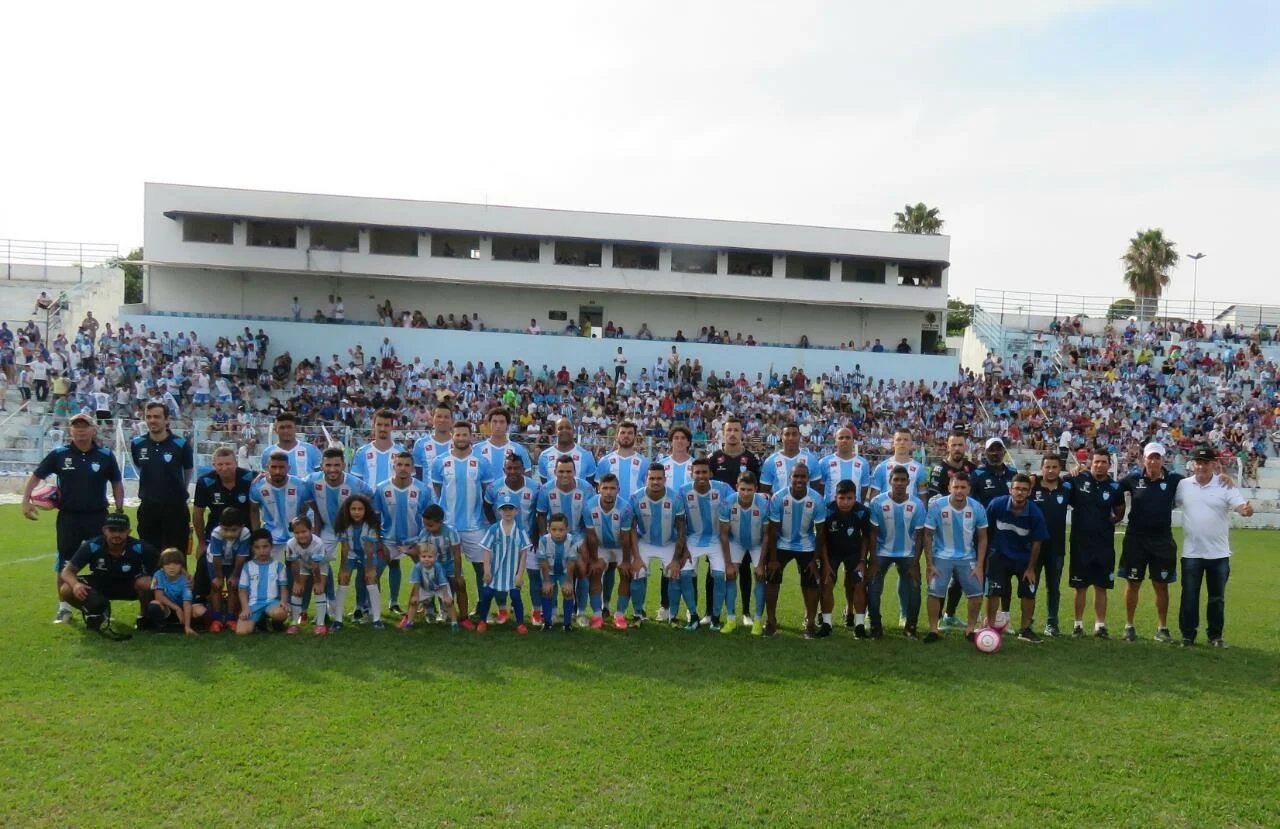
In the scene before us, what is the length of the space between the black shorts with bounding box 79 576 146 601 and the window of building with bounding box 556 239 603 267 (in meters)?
28.0

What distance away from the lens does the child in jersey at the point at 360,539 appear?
28.8 feet

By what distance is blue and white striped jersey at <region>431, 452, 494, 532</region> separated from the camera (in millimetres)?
9344

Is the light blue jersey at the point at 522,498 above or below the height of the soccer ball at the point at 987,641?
above

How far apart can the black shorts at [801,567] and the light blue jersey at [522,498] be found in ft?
8.09

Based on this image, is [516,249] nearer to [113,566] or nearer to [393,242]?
[393,242]

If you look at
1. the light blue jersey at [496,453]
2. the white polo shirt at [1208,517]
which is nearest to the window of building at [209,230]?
the light blue jersey at [496,453]

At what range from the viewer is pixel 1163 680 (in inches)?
298

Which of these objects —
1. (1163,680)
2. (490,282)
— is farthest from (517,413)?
(1163,680)

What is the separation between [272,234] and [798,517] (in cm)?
3087

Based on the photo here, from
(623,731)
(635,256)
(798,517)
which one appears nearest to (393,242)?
(635,256)

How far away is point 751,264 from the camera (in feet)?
120

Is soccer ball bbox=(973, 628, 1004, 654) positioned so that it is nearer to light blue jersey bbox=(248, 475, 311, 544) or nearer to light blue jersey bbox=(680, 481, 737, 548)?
light blue jersey bbox=(680, 481, 737, 548)

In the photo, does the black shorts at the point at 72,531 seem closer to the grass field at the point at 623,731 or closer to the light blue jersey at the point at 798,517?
the grass field at the point at 623,731

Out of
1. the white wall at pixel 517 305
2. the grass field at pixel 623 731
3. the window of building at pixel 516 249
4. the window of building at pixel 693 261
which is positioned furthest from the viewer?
the window of building at pixel 693 261
